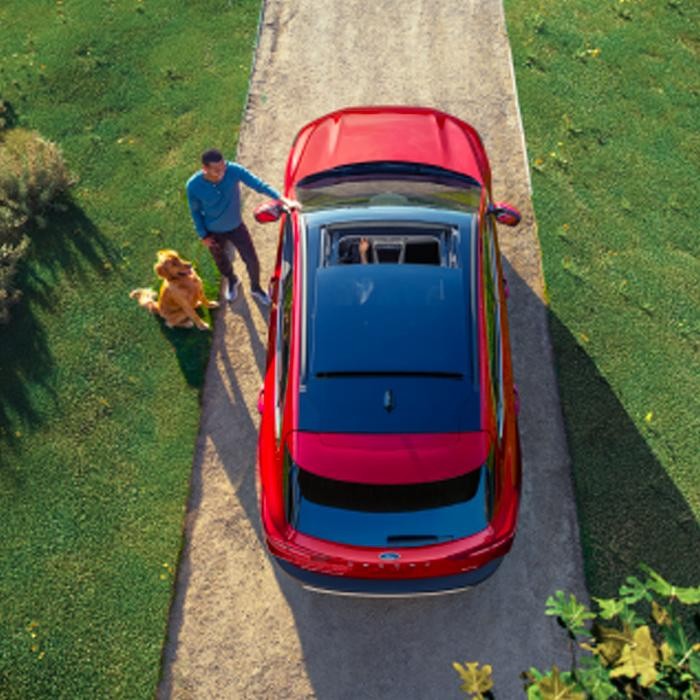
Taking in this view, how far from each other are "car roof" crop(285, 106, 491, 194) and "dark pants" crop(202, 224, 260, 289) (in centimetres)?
64

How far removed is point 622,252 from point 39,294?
6.23 meters

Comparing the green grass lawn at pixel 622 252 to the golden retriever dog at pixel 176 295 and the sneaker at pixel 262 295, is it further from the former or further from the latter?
the golden retriever dog at pixel 176 295

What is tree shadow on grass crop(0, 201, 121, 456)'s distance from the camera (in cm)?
654

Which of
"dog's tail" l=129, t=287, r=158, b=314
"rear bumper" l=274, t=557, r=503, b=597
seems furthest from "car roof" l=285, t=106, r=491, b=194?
"rear bumper" l=274, t=557, r=503, b=597

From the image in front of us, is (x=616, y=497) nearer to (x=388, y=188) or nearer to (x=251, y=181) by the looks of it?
(x=388, y=188)

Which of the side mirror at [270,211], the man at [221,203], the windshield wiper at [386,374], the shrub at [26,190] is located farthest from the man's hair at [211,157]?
the shrub at [26,190]

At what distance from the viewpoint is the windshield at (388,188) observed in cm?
575

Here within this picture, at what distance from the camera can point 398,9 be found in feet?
31.1

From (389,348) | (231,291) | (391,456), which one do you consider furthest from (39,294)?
(391,456)

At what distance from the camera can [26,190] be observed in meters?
7.53

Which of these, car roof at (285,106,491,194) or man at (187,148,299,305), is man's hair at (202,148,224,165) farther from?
car roof at (285,106,491,194)

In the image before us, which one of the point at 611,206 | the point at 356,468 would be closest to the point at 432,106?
the point at 611,206

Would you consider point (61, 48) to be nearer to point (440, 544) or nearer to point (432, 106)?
point (432, 106)

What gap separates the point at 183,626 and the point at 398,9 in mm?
8309
